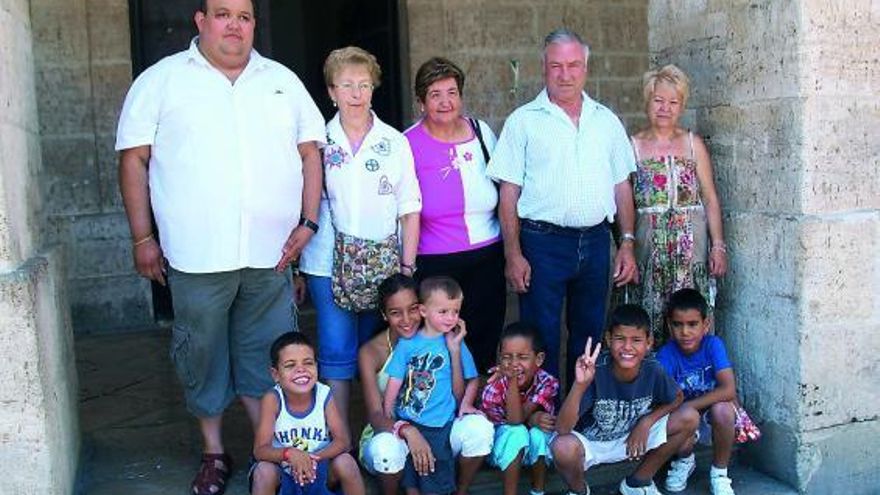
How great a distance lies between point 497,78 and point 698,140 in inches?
118

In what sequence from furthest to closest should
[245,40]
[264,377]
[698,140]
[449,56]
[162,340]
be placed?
[449,56], [162,340], [698,140], [264,377], [245,40]

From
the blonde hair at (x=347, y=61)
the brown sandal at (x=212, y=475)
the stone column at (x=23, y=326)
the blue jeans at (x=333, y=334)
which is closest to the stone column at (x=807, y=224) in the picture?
the blonde hair at (x=347, y=61)

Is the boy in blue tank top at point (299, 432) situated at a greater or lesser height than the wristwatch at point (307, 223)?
lesser

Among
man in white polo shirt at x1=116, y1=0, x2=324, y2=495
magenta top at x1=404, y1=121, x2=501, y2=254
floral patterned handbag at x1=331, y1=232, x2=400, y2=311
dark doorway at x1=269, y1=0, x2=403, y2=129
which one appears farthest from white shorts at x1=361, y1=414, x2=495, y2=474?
dark doorway at x1=269, y1=0, x2=403, y2=129

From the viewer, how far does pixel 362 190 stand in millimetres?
3428

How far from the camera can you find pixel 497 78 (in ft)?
21.8

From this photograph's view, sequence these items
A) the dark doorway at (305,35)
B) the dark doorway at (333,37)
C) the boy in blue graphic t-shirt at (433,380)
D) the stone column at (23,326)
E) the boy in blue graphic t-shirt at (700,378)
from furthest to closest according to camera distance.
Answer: the dark doorway at (333,37) < the dark doorway at (305,35) < the boy in blue graphic t-shirt at (700,378) < the boy in blue graphic t-shirt at (433,380) < the stone column at (23,326)

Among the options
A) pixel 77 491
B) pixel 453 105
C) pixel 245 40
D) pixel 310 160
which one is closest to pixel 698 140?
pixel 453 105

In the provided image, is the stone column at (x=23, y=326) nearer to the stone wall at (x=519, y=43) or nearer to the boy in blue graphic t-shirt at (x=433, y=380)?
the boy in blue graphic t-shirt at (x=433, y=380)

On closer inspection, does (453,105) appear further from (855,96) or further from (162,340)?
(162,340)

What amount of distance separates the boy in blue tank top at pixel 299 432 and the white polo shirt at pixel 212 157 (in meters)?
0.39

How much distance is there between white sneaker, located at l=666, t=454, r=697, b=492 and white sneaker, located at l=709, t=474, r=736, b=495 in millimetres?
104

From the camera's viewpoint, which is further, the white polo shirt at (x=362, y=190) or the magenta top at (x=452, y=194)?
the magenta top at (x=452, y=194)

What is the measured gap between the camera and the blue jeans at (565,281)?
3.66 m
